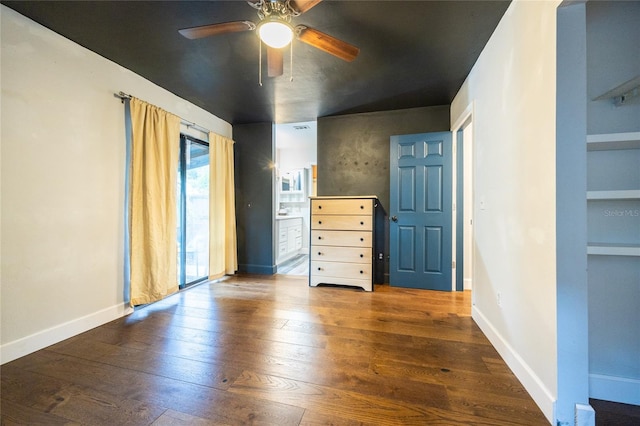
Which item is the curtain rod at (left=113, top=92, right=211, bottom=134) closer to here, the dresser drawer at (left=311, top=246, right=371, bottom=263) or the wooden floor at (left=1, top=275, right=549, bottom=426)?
the wooden floor at (left=1, top=275, right=549, bottom=426)

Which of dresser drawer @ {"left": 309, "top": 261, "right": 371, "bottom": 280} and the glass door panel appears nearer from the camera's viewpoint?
dresser drawer @ {"left": 309, "top": 261, "right": 371, "bottom": 280}

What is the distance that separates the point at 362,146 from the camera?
3.37 meters

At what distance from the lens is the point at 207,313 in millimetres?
2305

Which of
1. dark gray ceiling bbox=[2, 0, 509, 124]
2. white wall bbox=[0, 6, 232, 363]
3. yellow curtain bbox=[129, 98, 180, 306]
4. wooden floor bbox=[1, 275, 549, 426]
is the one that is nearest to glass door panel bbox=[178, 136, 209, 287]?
yellow curtain bbox=[129, 98, 180, 306]

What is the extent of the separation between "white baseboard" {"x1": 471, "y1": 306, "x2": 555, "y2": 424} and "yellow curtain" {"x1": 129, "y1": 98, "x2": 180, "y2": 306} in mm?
3003

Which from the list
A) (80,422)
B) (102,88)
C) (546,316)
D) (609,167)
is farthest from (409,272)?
(102,88)

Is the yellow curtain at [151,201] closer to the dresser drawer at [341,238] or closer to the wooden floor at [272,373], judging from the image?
the wooden floor at [272,373]

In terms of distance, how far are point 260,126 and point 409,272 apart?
9.86 feet

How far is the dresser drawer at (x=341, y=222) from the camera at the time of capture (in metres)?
2.92

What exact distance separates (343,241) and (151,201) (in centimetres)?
210

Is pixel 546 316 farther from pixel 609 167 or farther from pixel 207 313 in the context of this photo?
pixel 207 313

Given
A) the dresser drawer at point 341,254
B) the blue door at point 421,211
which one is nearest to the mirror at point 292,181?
the dresser drawer at point 341,254

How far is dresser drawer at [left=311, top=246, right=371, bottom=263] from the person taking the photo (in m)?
2.93

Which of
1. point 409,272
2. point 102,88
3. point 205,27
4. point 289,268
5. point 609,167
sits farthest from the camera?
point 289,268
